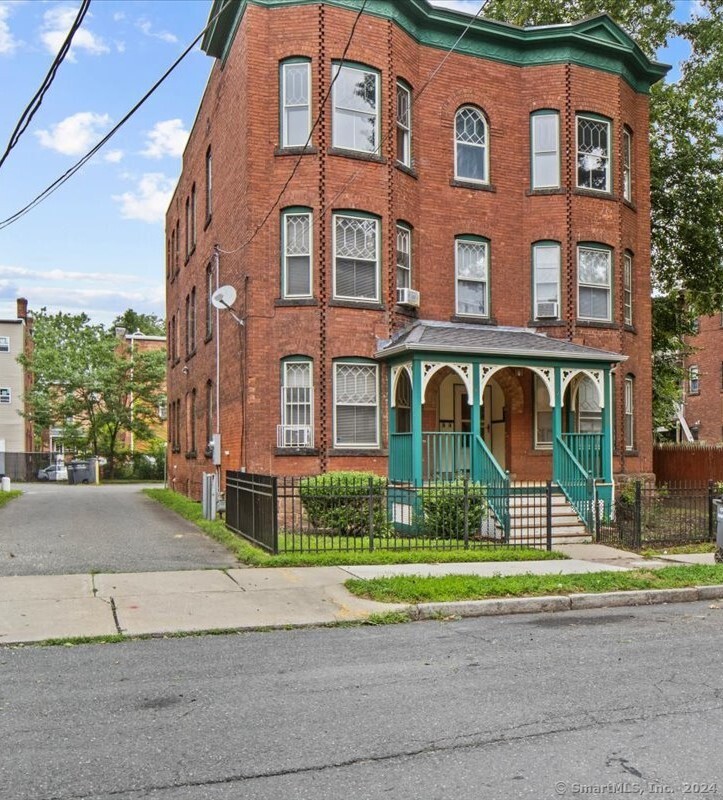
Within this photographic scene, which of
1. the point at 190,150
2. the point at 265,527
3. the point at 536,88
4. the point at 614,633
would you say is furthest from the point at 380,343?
the point at 190,150

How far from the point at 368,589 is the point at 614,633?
295 cm

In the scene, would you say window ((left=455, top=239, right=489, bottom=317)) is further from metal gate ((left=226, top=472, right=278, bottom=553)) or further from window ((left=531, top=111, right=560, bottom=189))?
metal gate ((left=226, top=472, right=278, bottom=553))

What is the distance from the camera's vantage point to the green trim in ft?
63.1

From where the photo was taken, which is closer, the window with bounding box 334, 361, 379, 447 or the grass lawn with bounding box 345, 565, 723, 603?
the grass lawn with bounding box 345, 565, 723, 603

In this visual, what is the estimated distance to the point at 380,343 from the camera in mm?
17750

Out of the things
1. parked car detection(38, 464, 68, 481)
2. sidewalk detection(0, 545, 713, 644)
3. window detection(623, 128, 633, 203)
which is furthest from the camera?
parked car detection(38, 464, 68, 481)

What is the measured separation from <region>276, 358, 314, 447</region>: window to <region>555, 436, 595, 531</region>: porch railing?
204 inches

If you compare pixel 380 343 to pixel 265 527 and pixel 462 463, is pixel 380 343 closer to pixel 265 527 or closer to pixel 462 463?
pixel 462 463

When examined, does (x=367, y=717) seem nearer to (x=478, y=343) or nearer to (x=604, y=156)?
(x=478, y=343)

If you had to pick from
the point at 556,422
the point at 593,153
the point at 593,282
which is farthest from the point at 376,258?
the point at 593,153

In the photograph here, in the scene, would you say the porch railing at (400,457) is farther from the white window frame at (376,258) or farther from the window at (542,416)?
the window at (542,416)

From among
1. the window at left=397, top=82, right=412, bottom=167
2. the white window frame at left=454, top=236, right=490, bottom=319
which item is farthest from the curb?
the window at left=397, top=82, right=412, bottom=167

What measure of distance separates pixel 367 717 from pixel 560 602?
478 centimetres

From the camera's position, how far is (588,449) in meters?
18.3
